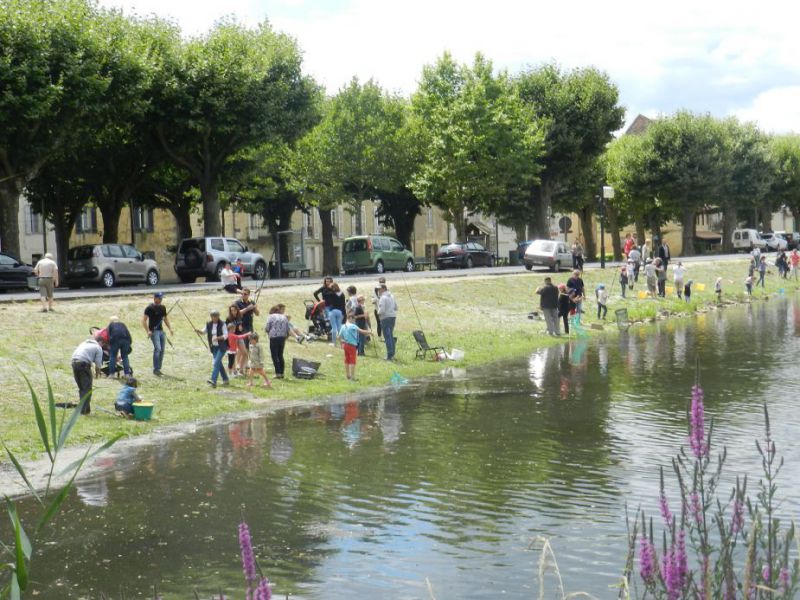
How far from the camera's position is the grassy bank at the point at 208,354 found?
68.2 feet

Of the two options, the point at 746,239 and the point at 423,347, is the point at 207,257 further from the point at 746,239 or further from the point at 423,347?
the point at 746,239

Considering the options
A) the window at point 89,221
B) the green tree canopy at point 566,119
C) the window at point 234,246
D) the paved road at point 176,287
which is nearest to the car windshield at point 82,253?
the paved road at point 176,287

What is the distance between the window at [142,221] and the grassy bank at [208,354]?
85.9ft

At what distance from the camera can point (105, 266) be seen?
43094 millimetres

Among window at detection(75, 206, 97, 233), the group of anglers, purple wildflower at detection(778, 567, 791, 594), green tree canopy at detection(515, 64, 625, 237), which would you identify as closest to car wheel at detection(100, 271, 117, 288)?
the group of anglers

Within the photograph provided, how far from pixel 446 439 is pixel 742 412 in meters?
5.40

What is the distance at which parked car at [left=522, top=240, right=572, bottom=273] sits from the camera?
175 ft

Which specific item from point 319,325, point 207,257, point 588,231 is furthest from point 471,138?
point 319,325

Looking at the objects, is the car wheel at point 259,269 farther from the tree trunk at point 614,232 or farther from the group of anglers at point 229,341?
the tree trunk at point 614,232

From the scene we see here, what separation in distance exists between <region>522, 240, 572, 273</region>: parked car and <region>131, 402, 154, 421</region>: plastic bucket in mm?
35407

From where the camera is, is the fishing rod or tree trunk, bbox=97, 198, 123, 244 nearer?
the fishing rod

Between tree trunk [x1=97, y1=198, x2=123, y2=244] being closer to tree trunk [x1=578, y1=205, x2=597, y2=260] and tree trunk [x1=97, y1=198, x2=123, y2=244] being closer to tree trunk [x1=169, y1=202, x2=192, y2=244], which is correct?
tree trunk [x1=169, y1=202, x2=192, y2=244]

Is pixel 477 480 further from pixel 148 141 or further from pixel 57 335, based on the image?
pixel 148 141

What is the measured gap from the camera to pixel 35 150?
39500 millimetres
